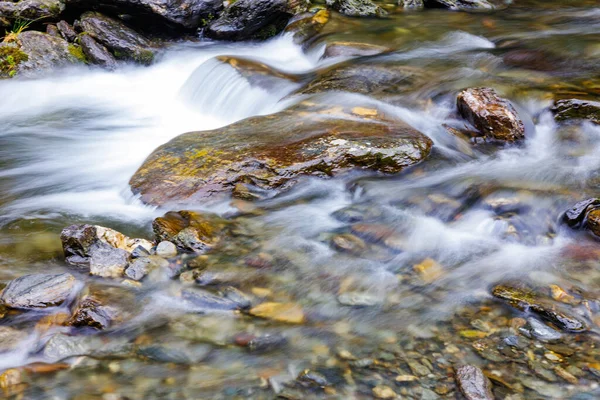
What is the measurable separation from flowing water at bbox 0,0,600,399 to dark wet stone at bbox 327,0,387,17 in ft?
4.65

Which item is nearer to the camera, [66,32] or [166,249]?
[166,249]

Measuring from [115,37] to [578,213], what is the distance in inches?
356

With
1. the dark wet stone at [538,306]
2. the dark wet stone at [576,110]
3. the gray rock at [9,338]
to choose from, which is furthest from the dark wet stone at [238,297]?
the dark wet stone at [576,110]

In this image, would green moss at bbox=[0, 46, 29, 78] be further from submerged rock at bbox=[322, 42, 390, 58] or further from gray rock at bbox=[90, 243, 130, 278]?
gray rock at bbox=[90, 243, 130, 278]

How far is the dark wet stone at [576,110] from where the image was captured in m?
6.59

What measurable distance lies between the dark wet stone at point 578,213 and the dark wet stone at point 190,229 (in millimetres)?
3342

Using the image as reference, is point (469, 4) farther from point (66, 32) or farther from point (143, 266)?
point (143, 266)

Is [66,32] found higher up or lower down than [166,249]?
higher up

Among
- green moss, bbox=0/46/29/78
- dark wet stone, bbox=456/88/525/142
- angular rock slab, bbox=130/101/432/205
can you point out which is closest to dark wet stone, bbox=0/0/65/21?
green moss, bbox=0/46/29/78

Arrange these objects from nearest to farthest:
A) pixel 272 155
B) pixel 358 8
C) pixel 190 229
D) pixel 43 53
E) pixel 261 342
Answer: pixel 261 342 → pixel 190 229 → pixel 272 155 → pixel 43 53 → pixel 358 8

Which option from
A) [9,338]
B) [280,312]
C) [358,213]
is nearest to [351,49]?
[358,213]

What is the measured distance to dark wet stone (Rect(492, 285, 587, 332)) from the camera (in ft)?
12.1

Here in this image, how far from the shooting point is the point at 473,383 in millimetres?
3158

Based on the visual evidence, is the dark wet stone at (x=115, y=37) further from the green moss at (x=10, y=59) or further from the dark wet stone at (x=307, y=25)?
the dark wet stone at (x=307, y=25)
